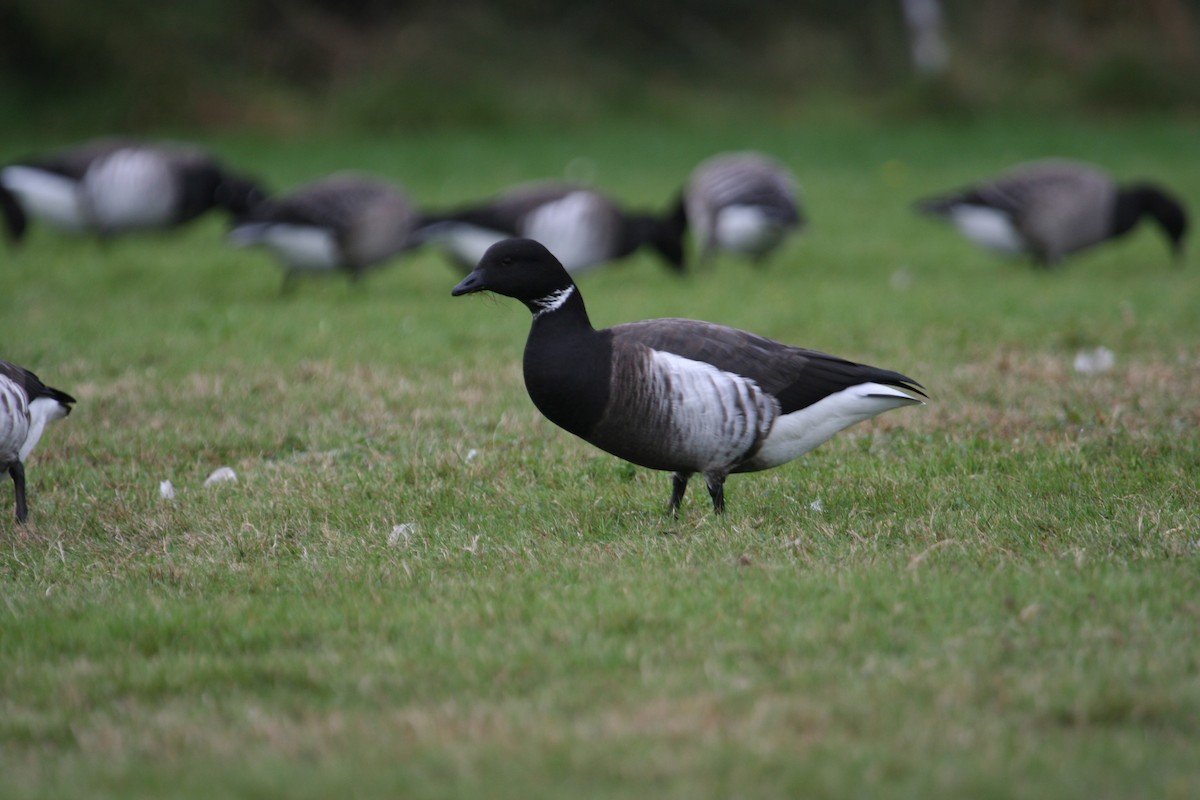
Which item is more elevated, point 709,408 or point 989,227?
point 989,227

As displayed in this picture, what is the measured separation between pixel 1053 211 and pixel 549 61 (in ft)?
55.1

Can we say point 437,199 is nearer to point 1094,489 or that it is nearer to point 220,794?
point 1094,489

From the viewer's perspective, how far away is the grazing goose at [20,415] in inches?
205

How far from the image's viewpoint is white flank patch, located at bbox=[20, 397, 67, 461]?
5527 millimetres

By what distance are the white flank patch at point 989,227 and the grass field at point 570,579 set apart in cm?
275

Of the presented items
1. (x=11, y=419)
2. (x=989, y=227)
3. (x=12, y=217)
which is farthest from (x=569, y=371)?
(x=12, y=217)

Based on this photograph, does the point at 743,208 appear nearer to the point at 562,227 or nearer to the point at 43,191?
the point at 562,227

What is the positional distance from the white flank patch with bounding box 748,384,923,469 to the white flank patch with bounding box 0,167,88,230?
10.7 meters

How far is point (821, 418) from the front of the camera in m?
5.25

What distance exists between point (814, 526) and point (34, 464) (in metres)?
3.80

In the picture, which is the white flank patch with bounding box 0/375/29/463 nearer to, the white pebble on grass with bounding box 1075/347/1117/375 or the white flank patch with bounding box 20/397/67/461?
the white flank patch with bounding box 20/397/67/461

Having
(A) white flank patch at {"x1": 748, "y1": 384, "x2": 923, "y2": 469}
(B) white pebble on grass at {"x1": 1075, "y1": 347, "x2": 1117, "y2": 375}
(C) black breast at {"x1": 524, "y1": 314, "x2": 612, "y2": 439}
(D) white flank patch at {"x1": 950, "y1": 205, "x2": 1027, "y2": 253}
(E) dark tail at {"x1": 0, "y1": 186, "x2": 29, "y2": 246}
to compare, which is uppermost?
(E) dark tail at {"x1": 0, "y1": 186, "x2": 29, "y2": 246}

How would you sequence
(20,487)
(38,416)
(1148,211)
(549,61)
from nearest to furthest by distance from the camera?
(20,487)
(38,416)
(1148,211)
(549,61)

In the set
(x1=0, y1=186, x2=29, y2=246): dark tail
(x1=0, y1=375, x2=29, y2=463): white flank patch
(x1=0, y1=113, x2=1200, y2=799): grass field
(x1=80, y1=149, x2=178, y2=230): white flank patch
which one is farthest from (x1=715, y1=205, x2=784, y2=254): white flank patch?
(x1=0, y1=375, x2=29, y2=463): white flank patch
